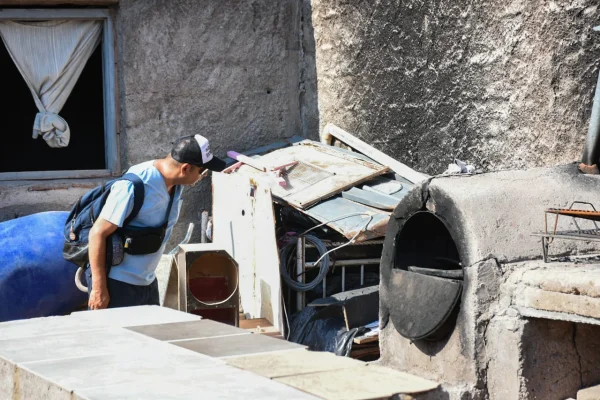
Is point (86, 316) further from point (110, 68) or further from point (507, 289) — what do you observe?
point (110, 68)

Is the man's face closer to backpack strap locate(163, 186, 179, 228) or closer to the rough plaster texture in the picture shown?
backpack strap locate(163, 186, 179, 228)

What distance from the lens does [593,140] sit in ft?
15.4

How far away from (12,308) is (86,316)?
303cm

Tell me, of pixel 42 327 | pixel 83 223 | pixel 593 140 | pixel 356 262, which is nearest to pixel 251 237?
pixel 356 262

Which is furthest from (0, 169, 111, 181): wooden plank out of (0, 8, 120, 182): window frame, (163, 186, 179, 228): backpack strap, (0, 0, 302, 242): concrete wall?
(163, 186, 179, 228): backpack strap

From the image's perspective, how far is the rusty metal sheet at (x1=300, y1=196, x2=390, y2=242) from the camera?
644cm

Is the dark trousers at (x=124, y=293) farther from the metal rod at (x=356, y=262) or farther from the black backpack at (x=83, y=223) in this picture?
the metal rod at (x=356, y=262)

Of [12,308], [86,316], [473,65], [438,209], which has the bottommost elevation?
[12,308]

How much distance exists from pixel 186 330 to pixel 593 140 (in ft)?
7.67

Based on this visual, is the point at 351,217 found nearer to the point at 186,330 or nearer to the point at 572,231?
the point at 572,231

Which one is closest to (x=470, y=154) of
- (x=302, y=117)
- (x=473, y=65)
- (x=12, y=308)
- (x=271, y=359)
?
(x=473, y=65)

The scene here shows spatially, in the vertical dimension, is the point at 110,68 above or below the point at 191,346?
above

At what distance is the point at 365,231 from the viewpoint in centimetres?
643

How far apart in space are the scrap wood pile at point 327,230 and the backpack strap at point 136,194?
1705mm
